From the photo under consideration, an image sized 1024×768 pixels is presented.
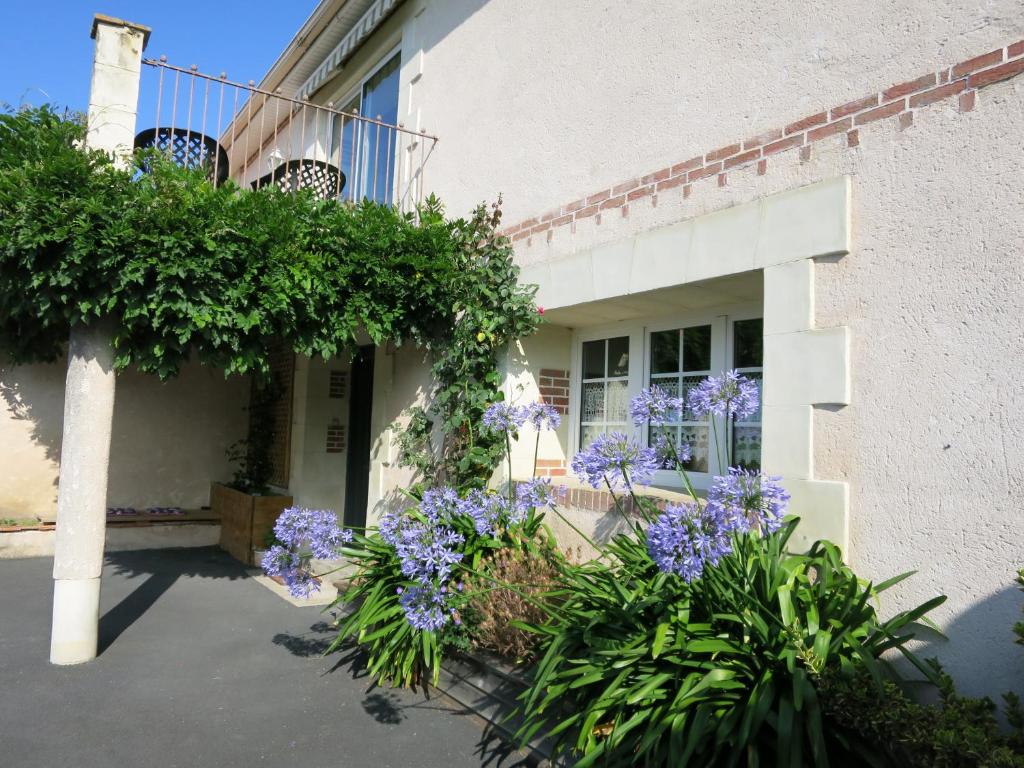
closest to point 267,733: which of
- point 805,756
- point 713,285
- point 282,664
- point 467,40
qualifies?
point 282,664

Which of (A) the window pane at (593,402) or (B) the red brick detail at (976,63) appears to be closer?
(B) the red brick detail at (976,63)

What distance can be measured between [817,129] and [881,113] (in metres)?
0.29

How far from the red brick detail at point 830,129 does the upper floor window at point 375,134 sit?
14.6 ft

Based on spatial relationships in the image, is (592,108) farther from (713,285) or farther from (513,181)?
(713,285)

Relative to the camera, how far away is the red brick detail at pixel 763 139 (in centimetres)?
346

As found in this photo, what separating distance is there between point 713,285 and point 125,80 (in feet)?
13.1

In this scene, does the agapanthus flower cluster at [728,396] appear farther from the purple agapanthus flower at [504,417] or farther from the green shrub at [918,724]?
the purple agapanthus flower at [504,417]

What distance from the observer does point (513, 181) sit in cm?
524

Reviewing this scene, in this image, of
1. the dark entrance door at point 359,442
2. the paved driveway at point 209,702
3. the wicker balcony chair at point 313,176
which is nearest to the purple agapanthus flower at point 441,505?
the paved driveway at point 209,702

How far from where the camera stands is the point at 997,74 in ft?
8.84

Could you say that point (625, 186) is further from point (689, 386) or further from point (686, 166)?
point (689, 386)

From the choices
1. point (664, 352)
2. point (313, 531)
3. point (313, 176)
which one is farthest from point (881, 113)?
point (313, 176)

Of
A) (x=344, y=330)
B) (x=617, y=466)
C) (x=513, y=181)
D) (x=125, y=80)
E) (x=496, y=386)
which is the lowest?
(x=617, y=466)

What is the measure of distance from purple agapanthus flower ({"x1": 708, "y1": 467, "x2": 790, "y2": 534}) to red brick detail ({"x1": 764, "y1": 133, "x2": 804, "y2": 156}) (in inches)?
65.7
